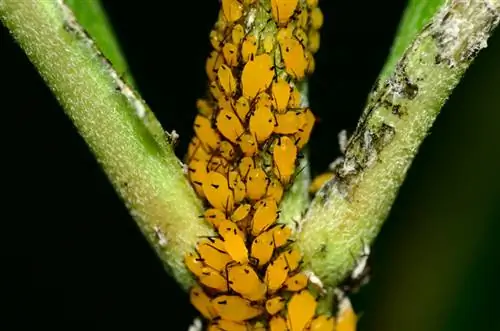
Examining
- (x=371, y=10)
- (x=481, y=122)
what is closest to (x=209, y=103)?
(x=371, y=10)

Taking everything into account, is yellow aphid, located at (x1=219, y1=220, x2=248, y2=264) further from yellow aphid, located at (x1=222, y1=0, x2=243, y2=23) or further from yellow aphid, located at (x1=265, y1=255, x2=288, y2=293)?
yellow aphid, located at (x1=222, y1=0, x2=243, y2=23)

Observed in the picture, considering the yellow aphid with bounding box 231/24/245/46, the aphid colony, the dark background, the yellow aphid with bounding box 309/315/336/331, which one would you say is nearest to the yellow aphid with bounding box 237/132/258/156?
the aphid colony

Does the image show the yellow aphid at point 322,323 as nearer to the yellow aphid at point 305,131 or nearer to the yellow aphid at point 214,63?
the yellow aphid at point 305,131

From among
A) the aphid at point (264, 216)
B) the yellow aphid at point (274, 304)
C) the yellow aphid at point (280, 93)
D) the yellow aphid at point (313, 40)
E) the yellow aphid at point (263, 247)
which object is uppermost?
the yellow aphid at point (313, 40)

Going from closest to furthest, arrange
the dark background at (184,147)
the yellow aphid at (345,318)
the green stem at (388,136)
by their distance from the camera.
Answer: the green stem at (388,136), the yellow aphid at (345,318), the dark background at (184,147)

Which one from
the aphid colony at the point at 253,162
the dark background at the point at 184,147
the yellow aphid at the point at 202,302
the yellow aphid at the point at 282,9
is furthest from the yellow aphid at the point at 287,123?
the dark background at the point at 184,147
